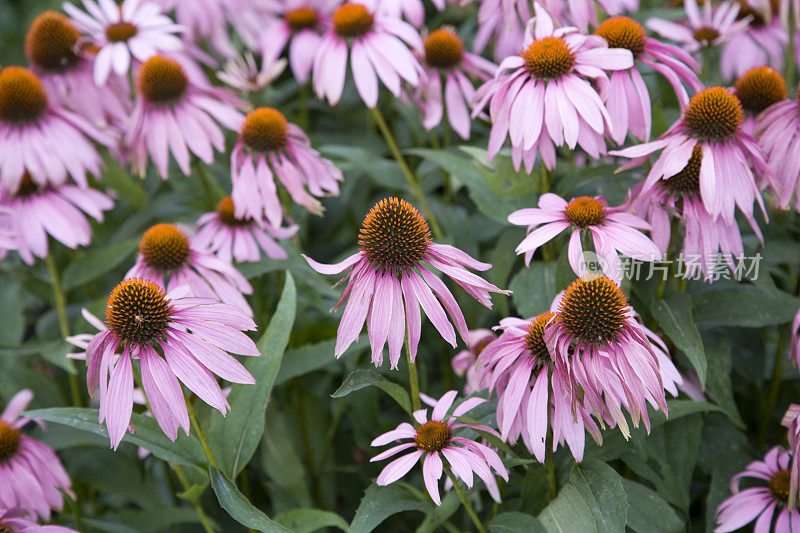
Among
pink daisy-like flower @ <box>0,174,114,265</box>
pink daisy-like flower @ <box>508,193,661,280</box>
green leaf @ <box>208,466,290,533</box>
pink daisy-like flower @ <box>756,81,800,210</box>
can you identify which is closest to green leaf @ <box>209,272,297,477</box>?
green leaf @ <box>208,466,290,533</box>

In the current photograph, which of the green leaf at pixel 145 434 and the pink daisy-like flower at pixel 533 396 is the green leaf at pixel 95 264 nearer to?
the green leaf at pixel 145 434

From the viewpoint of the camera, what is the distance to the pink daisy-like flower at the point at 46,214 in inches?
55.4

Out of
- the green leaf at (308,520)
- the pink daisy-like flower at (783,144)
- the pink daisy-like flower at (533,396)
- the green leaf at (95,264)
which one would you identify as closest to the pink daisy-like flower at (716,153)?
the pink daisy-like flower at (783,144)

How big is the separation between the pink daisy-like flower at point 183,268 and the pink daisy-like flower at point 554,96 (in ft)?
1.44

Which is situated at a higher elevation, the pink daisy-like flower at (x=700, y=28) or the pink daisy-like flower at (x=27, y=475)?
the pink daisy-like flower at (x=700, y=28)

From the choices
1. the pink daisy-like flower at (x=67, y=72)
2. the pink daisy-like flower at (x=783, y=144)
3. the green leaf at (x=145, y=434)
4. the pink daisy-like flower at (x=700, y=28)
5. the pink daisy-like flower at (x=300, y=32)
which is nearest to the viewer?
the green leaf at (x=145, y=434)

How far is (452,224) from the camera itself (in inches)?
59.4

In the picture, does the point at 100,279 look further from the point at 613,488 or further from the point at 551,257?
the point at 613,488

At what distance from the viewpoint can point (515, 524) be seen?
1.00m

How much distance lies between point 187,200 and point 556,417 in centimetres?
111

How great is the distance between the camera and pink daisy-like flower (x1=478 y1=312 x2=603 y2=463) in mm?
921

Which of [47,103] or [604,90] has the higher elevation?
[604,90]

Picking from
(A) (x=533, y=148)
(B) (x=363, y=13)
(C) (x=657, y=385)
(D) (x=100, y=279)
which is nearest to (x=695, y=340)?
(C) (x=657, y=385)

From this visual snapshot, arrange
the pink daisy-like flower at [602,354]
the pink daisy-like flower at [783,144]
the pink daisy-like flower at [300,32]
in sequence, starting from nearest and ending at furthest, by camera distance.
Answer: the pink daisy-like flower at [602,354] < the pink daisy-like flower at [783,144] < the pink daisy-like flower at [300,32]
